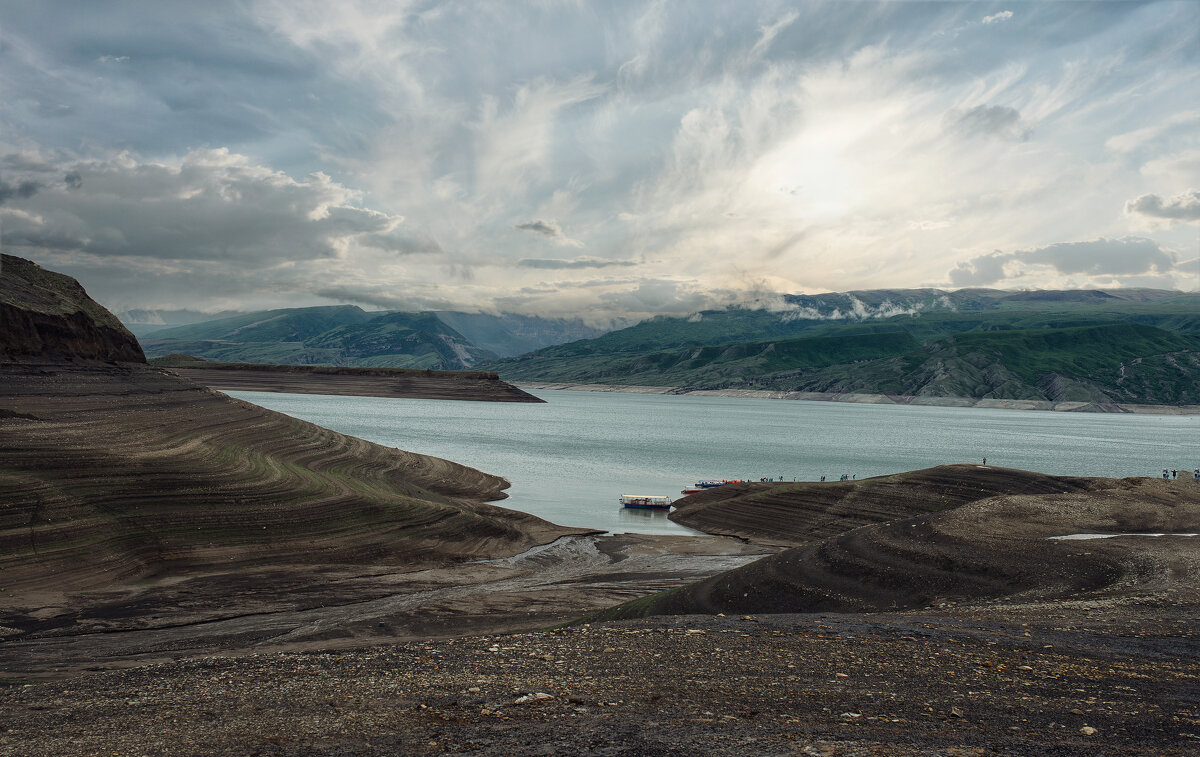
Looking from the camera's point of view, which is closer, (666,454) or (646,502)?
(646,502)

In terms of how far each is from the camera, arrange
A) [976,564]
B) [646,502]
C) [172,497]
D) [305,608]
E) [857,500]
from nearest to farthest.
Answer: [976,564], [305,608], [172,497], [857,500], [646,502]

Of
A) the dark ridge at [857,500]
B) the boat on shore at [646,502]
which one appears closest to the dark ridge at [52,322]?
the boat on shore at [646,502]

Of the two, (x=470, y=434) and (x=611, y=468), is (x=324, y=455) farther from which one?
(x=470, y=434)

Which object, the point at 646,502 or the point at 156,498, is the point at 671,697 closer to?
the point at 156,498

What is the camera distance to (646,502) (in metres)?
79.0

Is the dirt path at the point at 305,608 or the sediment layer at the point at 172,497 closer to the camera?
the dirt path at the point at 305,608

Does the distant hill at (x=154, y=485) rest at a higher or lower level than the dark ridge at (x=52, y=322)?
lower

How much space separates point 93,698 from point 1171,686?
81.2 feet

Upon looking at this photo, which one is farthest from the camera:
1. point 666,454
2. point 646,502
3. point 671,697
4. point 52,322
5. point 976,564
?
point 666,454

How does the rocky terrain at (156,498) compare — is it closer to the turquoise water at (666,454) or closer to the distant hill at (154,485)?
the distant hill at (154,485)

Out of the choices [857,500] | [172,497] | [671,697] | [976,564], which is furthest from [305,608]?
[857,500]

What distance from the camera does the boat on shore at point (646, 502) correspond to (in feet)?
258

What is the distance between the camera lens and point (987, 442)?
176 meters

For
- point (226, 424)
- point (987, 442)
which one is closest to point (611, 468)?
point (226, 424)
